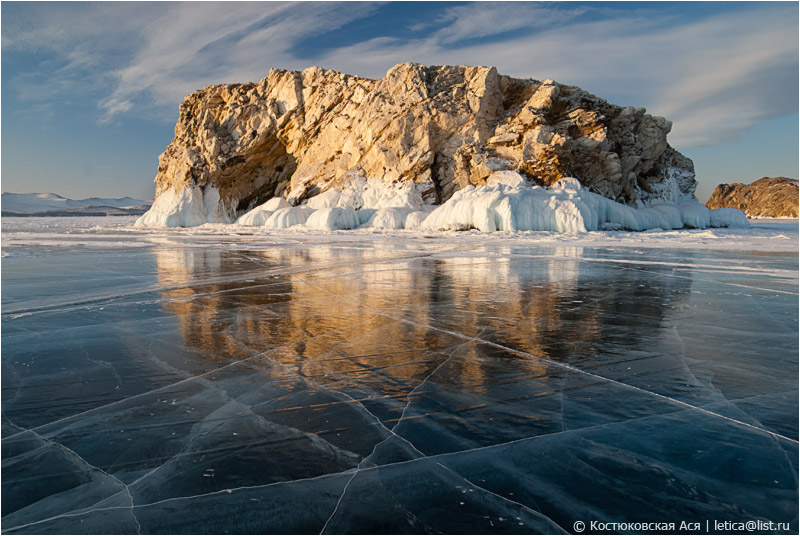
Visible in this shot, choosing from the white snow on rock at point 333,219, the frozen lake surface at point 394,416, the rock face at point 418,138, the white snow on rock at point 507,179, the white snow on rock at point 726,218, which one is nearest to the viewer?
the frozen lake surface at point 394,416

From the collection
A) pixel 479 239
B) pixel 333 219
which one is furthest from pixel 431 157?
pixel 479 239

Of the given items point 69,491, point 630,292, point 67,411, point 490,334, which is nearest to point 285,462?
point 69,491

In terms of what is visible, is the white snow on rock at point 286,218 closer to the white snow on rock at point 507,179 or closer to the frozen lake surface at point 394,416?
the white snow on rock at point 507,179

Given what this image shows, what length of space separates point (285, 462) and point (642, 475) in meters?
1.64

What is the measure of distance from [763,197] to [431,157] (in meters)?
103

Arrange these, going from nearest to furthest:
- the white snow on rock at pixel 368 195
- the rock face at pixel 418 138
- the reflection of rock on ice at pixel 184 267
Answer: the reflection of rock on ice at pixel 184 267 < the rock face at pixel 418 138 < the white snow on rock at pixel 368 195

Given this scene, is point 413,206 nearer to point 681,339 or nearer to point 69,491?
point 681,339

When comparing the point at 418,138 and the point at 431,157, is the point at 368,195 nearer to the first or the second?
the point at 431,157

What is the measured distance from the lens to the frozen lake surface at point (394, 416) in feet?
6.33

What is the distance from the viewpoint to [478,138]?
1394 inches

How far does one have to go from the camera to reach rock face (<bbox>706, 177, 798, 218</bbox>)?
95194 mm

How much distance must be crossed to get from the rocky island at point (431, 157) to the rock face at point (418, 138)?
110mm

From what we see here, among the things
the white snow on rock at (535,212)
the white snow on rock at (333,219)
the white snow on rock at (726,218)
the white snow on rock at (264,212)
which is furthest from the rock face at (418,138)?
the white snow on rock at (333,219)

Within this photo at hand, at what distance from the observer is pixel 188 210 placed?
4534 centimetres
